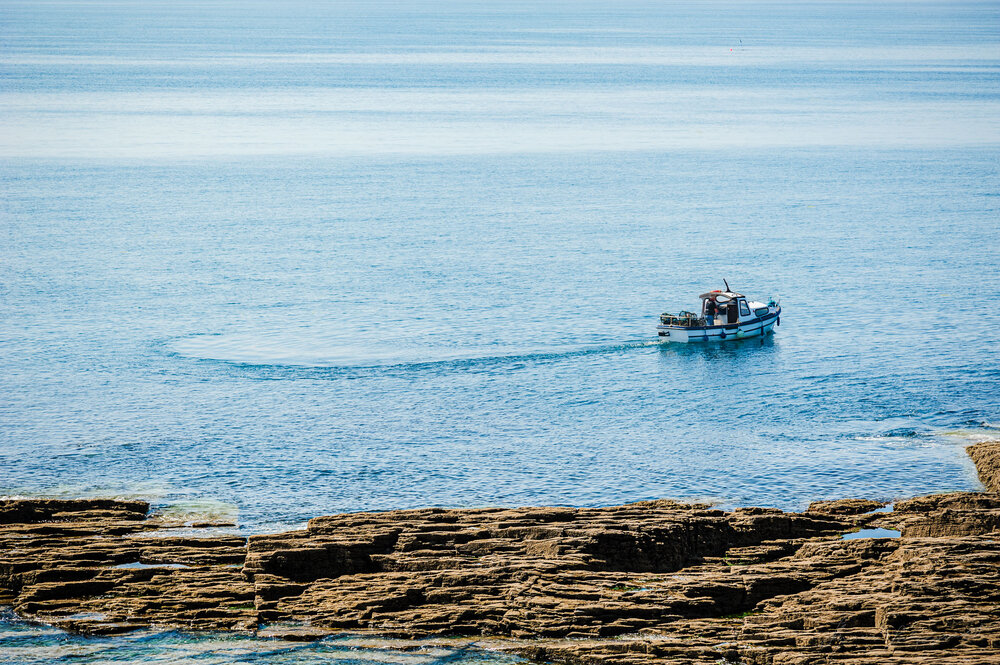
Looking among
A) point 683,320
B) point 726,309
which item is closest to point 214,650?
point 683,320

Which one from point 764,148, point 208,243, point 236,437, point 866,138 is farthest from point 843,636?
point 866,138

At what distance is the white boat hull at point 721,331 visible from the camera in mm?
71125

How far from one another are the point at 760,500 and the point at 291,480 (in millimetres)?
17898

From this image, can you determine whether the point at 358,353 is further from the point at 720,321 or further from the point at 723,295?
the point at 723,295

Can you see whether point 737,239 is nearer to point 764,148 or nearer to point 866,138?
point 764,148

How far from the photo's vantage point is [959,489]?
45406 millimetres

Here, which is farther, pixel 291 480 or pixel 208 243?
pixel 208 243

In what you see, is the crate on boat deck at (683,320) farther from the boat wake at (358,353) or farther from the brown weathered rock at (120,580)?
the brown weathered rock at (120,580)

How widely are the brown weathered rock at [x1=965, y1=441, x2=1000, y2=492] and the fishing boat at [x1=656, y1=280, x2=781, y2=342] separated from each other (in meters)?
22.6

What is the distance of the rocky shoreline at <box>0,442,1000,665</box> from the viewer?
97.8 feet

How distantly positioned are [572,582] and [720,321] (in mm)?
41811

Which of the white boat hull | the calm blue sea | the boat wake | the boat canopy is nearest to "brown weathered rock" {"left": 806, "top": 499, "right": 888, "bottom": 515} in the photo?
the calm blue sea

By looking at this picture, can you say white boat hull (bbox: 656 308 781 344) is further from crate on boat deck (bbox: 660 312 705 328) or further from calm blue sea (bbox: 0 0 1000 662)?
calm blue sea (bbox: 0 0 1000 662)

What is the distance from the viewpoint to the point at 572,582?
1287 inches
